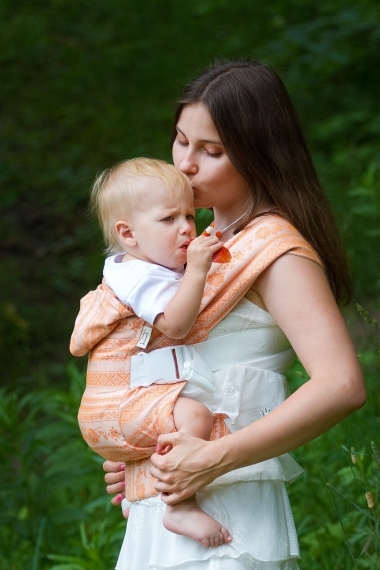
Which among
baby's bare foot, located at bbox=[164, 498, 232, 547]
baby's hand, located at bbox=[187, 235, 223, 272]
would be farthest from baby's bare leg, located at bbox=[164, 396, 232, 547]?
baby's hand, located at bbox=[187, 235, 223, 272]

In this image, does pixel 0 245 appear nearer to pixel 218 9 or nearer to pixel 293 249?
pixel 218 9

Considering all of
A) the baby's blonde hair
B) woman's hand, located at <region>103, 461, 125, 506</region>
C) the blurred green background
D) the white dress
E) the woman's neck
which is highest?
the baby's blonde hair

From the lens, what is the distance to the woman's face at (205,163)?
2.20m

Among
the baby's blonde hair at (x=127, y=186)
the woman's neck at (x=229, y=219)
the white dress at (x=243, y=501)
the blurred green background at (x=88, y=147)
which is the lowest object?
the blurred green background at (x=88, y=147)

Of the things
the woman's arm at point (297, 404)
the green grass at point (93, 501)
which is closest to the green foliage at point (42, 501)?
the green grass at point (93, 501)

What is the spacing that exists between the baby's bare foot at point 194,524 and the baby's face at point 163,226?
1.92 ft

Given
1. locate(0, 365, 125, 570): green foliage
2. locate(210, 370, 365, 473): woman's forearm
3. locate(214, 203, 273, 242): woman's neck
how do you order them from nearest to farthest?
locate(210, 370, 365, 473): woman's forearm, locate(214, 203, 273, 242): woman's neck, locate(0, 365, 125, 570): green foliage

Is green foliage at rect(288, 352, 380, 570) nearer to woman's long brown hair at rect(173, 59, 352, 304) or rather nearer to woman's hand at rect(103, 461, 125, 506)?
woman's hand at rect(103, 461, 125, 506)

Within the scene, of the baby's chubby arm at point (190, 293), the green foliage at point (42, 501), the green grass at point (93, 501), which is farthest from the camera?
the green foliage at point (42, 501)

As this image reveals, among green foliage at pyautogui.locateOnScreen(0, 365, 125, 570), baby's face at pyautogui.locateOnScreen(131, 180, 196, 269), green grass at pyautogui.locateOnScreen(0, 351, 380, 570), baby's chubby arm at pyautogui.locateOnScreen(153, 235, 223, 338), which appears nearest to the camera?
baby's chubby arm at pyautogui.locateOnScreen(153, 235, 223, 338)

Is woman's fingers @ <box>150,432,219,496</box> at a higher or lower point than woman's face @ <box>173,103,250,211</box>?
lower

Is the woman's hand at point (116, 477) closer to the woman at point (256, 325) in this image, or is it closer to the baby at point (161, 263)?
the woman at point (256, 325)

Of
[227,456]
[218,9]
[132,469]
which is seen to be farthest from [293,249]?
[218,9]

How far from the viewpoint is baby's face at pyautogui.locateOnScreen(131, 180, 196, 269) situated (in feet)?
7.00
